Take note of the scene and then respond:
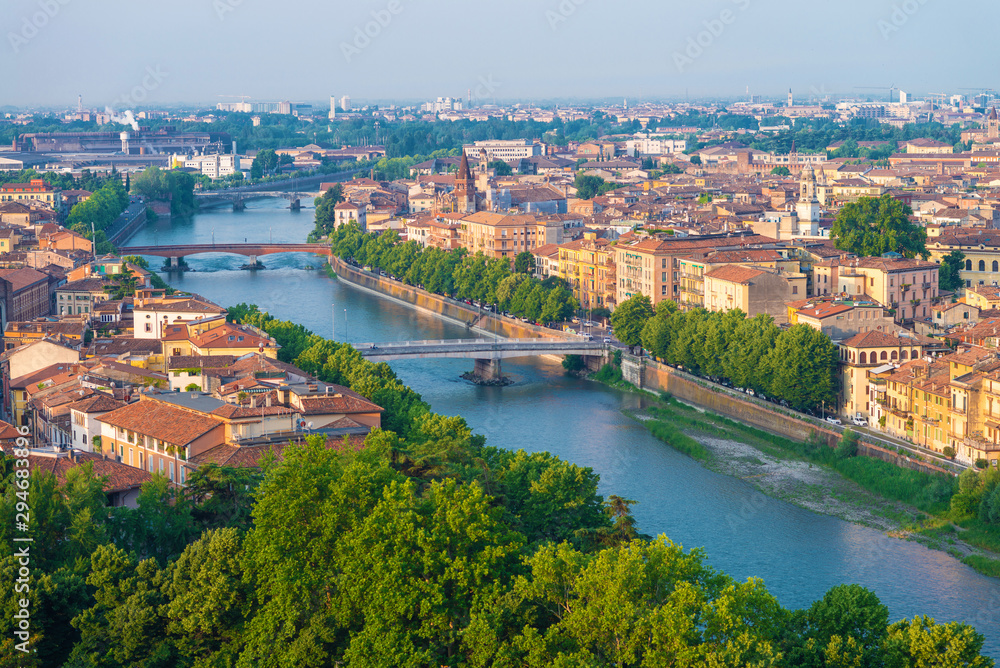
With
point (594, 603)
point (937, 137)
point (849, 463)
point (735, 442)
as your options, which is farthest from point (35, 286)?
point (937, 137)

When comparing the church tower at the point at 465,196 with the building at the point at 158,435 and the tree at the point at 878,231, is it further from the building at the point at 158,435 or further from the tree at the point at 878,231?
the building at the point at 158,435

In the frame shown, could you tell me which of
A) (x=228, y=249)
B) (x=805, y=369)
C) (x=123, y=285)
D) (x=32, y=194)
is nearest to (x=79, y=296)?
(x=123, y=285)

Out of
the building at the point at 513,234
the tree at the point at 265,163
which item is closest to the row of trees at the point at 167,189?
the tree at the point at 265,163

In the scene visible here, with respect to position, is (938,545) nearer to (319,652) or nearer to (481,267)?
(319,652)

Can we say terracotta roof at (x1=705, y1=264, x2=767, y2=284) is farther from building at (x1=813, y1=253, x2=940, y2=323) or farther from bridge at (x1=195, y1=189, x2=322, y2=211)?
bridge at (x1=195, y1=189, x2=322, y2=211)

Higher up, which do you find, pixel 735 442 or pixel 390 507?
pixel 390 507
